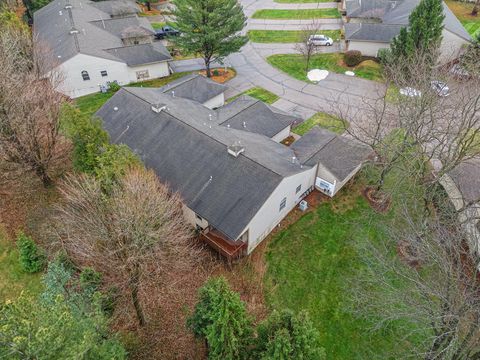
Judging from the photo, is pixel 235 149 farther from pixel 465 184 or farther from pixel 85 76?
pixel 85 76

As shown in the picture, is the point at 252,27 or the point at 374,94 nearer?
the point at 374,94

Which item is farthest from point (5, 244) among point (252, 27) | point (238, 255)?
point (252, 27)

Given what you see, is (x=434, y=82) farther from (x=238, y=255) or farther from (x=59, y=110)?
(x=59, y=110)

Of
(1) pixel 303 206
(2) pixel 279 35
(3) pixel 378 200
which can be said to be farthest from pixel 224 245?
(2) pixel 279 35

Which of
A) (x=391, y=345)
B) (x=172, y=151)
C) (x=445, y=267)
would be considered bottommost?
(x=391, y=345)

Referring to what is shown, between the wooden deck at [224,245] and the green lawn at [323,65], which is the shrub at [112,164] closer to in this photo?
the wooden deck at [224,245]

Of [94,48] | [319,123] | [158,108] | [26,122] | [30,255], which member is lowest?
[319,123]

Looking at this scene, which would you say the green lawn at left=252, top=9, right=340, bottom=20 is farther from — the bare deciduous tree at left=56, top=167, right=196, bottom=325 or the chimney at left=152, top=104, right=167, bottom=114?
the bare deciduous tree at left=56, top=167, right=196, bottom=325
